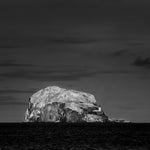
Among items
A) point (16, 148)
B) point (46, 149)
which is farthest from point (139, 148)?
point (16, 148)

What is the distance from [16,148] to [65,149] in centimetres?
1072

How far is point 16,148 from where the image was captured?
3957 inches

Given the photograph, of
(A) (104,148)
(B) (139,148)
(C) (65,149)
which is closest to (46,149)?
(C) (65,149)

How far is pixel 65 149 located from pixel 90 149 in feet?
17.0

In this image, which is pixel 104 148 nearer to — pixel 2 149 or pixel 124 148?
pixel 124 148

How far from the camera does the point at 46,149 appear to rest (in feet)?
319

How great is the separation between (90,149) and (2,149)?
59.3 feet

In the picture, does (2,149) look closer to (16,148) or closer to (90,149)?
(16,148)

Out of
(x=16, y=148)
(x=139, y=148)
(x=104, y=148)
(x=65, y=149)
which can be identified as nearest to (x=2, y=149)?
(x=16, y=148)

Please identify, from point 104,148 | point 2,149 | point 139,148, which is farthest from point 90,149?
point 2,149

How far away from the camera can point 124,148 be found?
10075 cm

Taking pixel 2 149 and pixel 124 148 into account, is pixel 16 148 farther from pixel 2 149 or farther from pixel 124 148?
pixel 124 148

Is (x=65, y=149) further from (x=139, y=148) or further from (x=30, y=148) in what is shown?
(x=139, y=148)

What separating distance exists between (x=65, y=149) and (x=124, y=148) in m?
12.8
